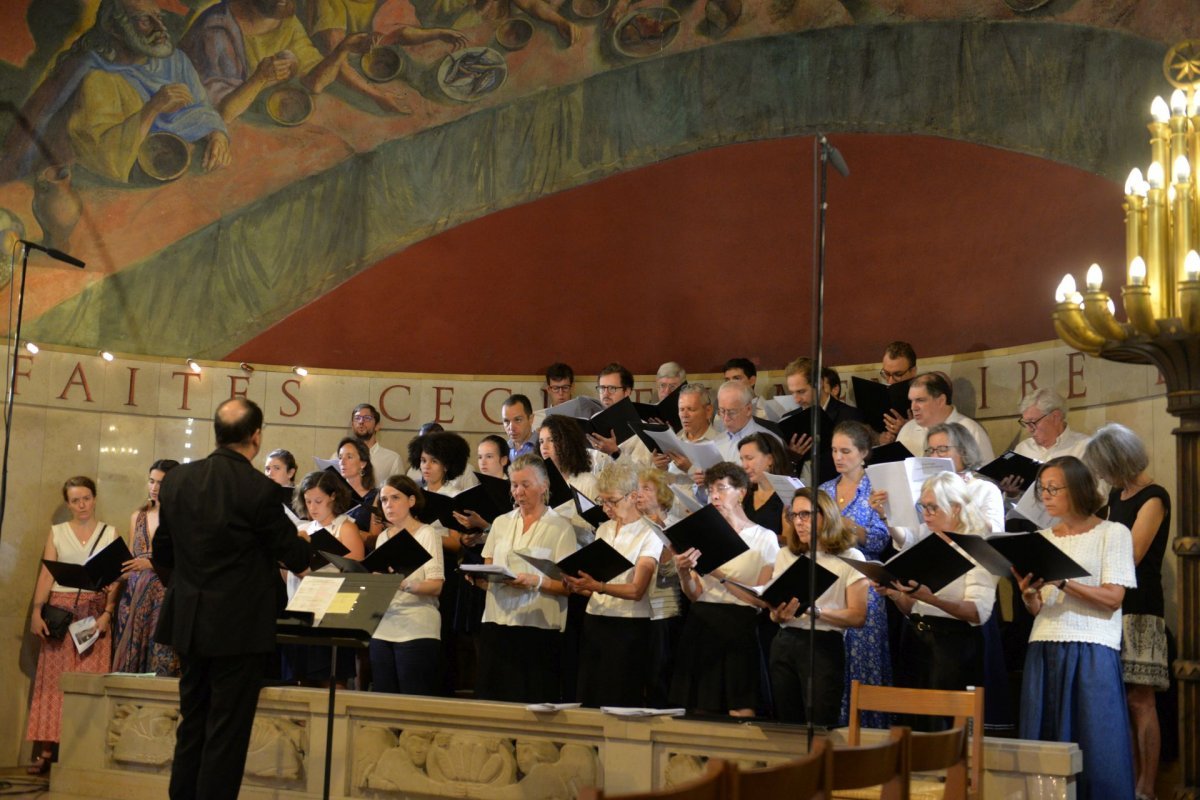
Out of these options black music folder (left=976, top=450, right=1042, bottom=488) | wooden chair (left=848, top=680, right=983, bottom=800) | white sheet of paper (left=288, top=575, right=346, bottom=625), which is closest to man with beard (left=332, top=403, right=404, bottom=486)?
white sheet of paper (left=288, top=575, right=346, bottom=625)

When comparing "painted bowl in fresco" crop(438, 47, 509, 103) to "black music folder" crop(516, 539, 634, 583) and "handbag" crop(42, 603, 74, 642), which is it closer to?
"handbag" crop(42, 603, 74, 642)

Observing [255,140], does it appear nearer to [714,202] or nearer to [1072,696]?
[714,202]

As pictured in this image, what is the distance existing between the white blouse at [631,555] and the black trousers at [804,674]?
66 cm

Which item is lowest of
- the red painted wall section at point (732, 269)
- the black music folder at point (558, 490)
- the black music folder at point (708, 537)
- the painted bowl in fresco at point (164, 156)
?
the black music folder at point (708, 537)

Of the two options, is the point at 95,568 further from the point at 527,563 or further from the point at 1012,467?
the point at 1012,467

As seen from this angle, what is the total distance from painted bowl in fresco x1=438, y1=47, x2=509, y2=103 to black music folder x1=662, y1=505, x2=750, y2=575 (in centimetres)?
514

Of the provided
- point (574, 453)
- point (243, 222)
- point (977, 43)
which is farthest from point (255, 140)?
Result: point (977, 43)

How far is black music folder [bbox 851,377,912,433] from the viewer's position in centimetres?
735

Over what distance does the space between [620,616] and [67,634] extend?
404 cm

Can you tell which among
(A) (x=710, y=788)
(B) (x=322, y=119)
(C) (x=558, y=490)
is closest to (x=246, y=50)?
(B) (x=322, y=119)

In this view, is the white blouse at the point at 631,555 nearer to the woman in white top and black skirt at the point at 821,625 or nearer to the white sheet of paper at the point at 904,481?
the woman in white top and black skirt at the point at 821,625

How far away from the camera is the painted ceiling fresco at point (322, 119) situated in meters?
9.03

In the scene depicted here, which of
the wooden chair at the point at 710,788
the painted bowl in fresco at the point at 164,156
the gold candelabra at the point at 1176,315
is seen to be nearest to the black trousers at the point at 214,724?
the wooden chair at the point at 710,788

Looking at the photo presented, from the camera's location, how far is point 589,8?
30.8 ft
